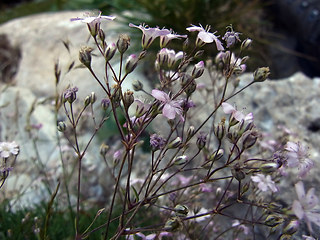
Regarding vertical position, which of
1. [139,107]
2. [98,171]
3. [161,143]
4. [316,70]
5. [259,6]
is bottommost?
[98,171]

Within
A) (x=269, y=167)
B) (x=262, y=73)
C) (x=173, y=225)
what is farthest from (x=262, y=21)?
(x=173, y=225)

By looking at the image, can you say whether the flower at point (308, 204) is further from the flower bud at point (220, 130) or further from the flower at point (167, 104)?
the flower at point (167, 104)

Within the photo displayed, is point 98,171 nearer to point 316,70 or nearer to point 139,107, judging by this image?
point 139,107

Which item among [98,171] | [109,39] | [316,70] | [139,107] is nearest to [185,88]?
[139,107]

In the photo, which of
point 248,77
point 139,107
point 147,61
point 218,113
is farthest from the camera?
point 147,61

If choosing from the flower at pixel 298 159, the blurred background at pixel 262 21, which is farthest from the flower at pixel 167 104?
the blurred background at pixel 262 21

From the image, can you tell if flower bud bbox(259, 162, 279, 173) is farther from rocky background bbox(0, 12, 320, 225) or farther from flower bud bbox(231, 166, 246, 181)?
rocky background bbox(0, 12, 320, 225)

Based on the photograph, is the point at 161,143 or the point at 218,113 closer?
the point at 161,143
